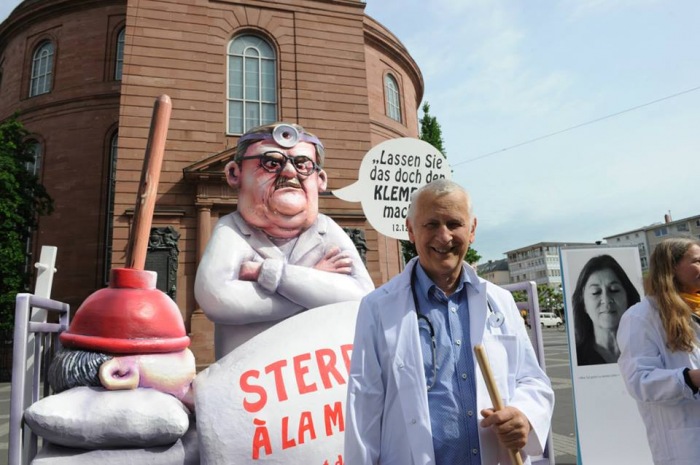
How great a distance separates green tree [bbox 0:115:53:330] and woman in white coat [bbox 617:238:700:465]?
16.6 metres

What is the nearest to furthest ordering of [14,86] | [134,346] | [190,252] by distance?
[134,346], [190,252], [14,86]

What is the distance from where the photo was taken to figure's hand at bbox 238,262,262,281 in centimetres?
274

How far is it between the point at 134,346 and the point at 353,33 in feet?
43.6

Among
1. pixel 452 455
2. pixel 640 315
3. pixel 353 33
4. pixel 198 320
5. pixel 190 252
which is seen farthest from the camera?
pixel 353 33

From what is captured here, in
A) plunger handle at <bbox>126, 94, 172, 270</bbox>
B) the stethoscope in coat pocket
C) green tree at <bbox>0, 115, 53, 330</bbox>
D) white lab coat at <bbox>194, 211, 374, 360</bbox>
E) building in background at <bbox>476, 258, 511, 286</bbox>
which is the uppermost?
building in background at <bbox>476, 258, 511, 286</bbox>

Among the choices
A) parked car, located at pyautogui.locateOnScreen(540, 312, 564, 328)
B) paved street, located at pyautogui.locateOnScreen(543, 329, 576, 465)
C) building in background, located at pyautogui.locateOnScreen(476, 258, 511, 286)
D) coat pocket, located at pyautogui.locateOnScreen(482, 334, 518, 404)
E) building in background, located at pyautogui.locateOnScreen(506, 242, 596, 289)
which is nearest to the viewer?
coat pocket, located at pyautogui.locateOnScreen(482, 334, 518, 404)

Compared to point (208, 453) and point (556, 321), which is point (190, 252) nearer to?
point (208, 453)

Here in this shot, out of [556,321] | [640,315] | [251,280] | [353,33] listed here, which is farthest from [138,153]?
[556,321]

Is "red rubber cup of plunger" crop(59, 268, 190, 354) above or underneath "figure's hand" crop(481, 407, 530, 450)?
above

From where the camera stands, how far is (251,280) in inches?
108

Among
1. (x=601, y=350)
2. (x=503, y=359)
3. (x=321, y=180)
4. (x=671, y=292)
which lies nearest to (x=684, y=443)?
(x=671, y=292)

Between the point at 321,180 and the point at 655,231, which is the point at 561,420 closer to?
the point at 321,180

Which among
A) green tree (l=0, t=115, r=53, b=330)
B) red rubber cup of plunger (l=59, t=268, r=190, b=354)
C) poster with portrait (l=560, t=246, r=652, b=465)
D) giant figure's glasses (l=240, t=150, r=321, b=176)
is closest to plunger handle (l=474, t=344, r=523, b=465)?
red rubber cup of plunger (l=59, t=268, r=190, b=354)

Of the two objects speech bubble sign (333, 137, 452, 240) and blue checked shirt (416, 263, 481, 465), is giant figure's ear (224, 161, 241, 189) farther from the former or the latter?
blue checked shirt (416, 263, 481, 465)
